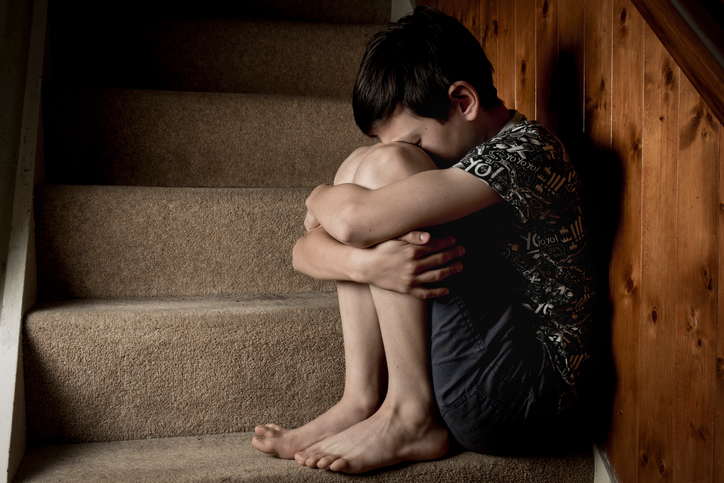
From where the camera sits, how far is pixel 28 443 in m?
0.97

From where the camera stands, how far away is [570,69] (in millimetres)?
1030

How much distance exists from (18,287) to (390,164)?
2.29ft

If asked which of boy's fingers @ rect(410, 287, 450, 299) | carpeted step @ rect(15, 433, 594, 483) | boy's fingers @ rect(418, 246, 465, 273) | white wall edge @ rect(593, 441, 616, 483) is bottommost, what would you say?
white wall edge @ rect(593, 441, 616, 483)

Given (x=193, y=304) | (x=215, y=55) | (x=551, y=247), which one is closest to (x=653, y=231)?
(x=551, y=247)

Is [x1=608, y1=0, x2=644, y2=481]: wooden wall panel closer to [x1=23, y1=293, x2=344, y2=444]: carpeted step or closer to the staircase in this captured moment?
the staircase

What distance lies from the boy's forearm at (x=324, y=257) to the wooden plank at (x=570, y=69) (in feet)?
1.61

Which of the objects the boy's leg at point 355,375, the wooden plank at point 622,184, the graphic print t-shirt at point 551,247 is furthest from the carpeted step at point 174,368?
the wooden plank at point 622,184

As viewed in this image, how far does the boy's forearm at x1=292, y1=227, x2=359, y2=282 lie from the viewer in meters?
0.89

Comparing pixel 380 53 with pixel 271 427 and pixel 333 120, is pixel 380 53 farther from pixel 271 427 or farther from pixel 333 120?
pixel 271 427

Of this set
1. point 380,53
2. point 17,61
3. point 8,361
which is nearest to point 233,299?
point 8,361

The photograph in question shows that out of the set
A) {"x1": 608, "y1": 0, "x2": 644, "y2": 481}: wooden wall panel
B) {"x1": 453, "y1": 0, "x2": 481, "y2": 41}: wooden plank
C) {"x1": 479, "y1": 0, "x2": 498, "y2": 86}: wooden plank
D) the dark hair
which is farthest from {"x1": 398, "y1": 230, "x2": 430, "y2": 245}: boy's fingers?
{"x1": 453, "y1": 0, "x2": 481, "y2": 41}: wooden plank

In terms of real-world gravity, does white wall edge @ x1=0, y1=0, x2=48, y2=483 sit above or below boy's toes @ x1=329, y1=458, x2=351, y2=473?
above

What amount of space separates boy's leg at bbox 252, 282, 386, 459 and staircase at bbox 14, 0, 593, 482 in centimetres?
5

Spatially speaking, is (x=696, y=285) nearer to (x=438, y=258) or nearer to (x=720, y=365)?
(x=720, y=365)
